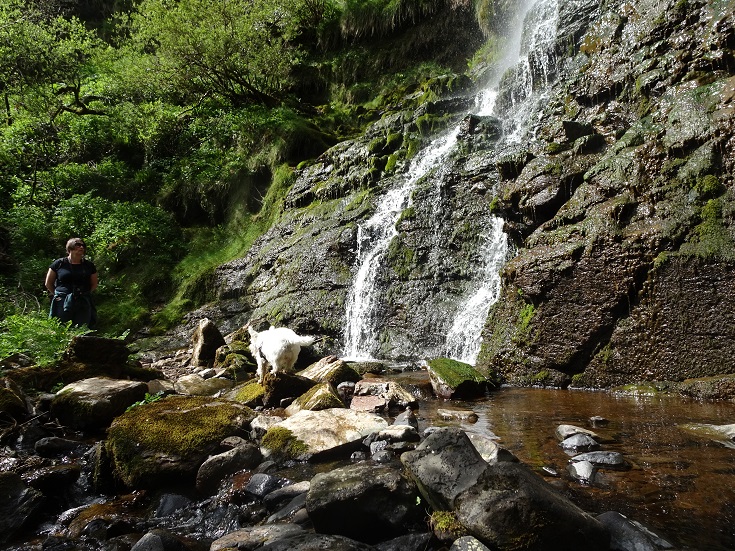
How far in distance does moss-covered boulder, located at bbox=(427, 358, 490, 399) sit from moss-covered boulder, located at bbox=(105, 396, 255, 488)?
3.19m

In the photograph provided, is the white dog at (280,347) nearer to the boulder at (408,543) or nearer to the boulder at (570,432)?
the boulder at (570,432)

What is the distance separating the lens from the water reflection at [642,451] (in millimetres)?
2918

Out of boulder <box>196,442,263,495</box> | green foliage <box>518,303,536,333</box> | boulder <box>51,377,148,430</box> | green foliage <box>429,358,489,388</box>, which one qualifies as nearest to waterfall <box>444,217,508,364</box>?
green foliage <box>518,303,536,333</box>

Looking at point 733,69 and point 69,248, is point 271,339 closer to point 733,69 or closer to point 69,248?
point 69,248

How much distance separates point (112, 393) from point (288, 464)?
2.40 m

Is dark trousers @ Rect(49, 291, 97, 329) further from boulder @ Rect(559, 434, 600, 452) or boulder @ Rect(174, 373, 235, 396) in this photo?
boulder @ Rect(559, 434, 600, 452)

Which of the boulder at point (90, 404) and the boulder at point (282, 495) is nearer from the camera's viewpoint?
the boulder at point (282, 495)

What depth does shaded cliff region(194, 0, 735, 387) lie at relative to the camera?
21.9 feet

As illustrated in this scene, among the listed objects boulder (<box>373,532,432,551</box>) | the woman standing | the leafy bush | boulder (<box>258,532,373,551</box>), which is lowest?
boulder (<box>373,532,432,551</box>)

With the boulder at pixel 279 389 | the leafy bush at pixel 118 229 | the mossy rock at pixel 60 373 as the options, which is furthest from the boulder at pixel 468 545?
the leafy bush at pixel 118 229

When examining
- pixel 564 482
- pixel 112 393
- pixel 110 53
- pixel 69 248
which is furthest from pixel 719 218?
pixel 110 53

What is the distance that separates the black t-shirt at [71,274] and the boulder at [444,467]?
6.50 metres

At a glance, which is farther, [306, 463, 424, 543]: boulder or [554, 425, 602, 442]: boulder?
[554, 425, 602, 442]: boulder

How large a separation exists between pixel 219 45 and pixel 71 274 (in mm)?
14266
